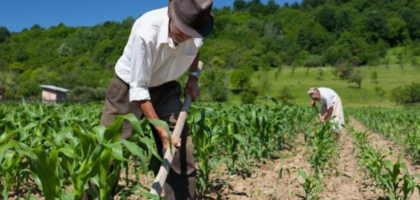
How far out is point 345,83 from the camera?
61.2m

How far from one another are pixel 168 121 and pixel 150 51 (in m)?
0.64

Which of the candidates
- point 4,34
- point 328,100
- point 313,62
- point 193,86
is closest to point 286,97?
point 328,100

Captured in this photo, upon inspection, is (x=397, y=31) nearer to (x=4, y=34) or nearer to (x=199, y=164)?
(x=4, y=34)

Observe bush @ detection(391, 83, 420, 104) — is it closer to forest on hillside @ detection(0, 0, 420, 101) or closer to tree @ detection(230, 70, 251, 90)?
tree @ detection(230, 70, 251, 90)

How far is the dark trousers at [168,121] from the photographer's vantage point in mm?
3176

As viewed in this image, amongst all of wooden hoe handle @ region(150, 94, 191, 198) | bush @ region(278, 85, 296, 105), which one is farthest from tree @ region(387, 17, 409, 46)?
wooden hoe handle @ region(150, 94, 191, 198)

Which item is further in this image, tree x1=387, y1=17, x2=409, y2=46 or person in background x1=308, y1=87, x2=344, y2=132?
tree x1=387, y1=17, x2=409, y2=46

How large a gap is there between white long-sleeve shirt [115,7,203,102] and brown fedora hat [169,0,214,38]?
0.10 m

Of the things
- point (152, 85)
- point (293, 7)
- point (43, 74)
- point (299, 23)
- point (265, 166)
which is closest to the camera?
point (152, 85)

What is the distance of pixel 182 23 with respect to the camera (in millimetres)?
2725

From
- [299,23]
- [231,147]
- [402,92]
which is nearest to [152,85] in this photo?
[231,147]

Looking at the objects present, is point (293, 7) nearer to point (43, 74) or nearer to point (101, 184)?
point (43, 74)

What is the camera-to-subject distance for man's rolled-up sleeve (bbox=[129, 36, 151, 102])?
2.74m

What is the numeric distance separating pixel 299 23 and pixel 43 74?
205 feet
